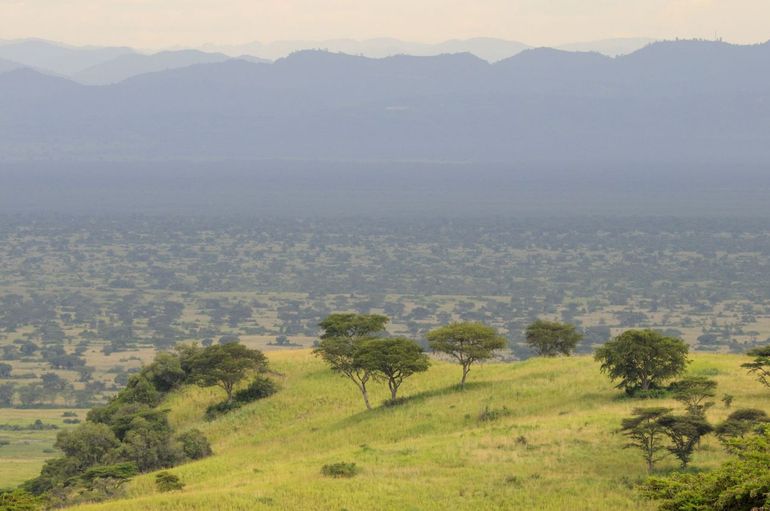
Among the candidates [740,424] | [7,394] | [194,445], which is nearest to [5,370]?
[7,394]

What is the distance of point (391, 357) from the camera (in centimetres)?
5231

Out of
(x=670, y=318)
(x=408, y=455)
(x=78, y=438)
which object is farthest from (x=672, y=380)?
(x=670, y=318)

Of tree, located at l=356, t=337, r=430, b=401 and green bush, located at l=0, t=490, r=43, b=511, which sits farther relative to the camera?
tree, located at l=356, t=337, r=430, b=401

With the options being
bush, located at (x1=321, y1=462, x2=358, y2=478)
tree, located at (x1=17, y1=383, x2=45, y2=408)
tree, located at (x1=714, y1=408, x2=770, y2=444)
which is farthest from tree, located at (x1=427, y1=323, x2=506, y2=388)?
tree, located at (x1=17, y1=383, x2=45, y2=408)

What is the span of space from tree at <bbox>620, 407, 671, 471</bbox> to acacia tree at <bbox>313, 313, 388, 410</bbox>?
1776 cm

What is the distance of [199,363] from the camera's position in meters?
61.9

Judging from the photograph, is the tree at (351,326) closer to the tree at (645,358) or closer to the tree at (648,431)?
the tree at (645,358)

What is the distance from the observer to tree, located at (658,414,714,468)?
3612 centimetres

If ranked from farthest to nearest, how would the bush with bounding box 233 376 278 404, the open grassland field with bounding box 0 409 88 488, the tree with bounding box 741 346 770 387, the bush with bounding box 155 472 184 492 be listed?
1. the open grassland field with bounding box 0 409 88 488
2. the bush with bounding box 233 376 278 404
3. the tree with bounding box 741 346 770 387
4. the bush with bounding box 155 472 184 492

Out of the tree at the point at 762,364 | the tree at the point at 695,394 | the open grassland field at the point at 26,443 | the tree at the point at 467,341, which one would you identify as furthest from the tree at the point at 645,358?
the open grassland field at the point at 26,443

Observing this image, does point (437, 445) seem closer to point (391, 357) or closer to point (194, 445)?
point (391, 357)

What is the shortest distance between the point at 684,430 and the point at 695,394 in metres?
5.61

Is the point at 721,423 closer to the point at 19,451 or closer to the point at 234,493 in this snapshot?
the point at 234,493

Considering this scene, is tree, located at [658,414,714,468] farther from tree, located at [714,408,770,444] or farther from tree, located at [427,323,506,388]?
tree, located at [427,323,506,388]
